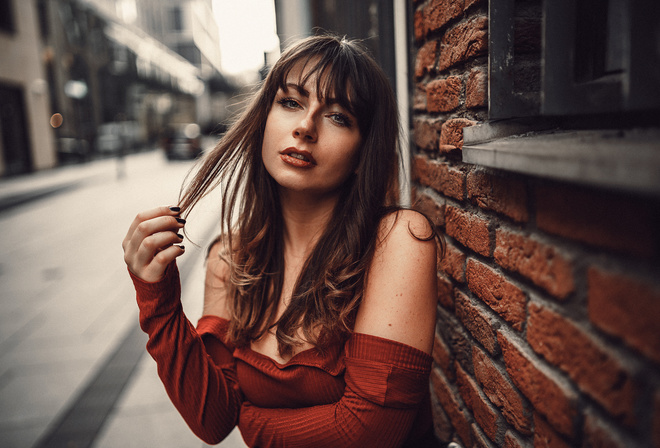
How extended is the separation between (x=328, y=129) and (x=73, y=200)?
12996 millimetres

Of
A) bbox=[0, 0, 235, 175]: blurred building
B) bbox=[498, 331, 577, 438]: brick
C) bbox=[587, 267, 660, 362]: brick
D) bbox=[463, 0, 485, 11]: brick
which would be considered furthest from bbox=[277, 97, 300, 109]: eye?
bbox=[0, 0, 235, 175]: blurred building

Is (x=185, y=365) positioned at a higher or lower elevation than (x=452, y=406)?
higher

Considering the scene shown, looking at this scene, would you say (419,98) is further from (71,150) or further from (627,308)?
(71,150)

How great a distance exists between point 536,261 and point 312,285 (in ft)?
2.47

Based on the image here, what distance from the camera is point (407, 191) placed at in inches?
81.9

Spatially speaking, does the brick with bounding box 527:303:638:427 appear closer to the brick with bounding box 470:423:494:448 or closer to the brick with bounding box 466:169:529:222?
the brick with bounding box 466:169:529:222

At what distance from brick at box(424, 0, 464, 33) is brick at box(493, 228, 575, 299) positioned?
63 centimetres

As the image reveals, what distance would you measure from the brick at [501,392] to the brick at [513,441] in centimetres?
3

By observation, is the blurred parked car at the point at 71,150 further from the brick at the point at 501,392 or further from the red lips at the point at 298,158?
the brick at the point at 501,392

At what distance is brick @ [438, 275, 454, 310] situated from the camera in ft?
5.13

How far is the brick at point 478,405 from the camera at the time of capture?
4.04 feet

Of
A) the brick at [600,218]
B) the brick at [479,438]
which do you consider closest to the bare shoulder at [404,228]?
the brick at [600,218]

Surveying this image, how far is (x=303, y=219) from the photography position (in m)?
1.70

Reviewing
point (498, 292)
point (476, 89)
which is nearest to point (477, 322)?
point (498, 292)
